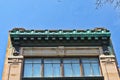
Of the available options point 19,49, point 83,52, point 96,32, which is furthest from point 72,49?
point 19,49

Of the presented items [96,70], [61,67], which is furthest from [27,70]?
[96,70]

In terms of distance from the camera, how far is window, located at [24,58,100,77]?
2284cm

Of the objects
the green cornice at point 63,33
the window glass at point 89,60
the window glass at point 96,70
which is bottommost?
the window glass at point 96,70

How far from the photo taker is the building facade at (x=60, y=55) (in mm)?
22578

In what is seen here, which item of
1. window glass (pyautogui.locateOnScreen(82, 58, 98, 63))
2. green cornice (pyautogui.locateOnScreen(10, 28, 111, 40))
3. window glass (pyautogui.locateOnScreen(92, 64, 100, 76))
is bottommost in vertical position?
window glass (pyautogui.locateOnScreen(92, 64, 100, 76))

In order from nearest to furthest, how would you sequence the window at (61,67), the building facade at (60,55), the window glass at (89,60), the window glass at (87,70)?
1. the building facade at (60,55)
2. the window at (61,67)
3. the window glass at (87,70)
4. the window glass at (89,60)

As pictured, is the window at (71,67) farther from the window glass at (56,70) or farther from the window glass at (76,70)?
the window glass at (56,70)

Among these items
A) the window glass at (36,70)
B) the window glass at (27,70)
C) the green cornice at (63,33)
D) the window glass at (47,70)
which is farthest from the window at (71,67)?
the window glass at (27,70)

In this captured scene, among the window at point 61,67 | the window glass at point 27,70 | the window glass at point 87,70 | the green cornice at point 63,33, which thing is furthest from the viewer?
the green cornice at point 63,33

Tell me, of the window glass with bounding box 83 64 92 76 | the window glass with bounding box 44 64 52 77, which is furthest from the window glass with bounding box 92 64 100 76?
the window glass with bounding box 44 64 52 77

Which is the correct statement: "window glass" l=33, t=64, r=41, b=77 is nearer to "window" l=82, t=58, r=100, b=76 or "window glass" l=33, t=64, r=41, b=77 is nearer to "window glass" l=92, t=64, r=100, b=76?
"window" l=82, t=58, r=100, b=76

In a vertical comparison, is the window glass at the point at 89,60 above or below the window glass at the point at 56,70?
above

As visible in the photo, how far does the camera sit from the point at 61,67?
23.4 metres

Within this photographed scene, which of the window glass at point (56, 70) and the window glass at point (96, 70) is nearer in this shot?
the window glass at point (56, 70)
